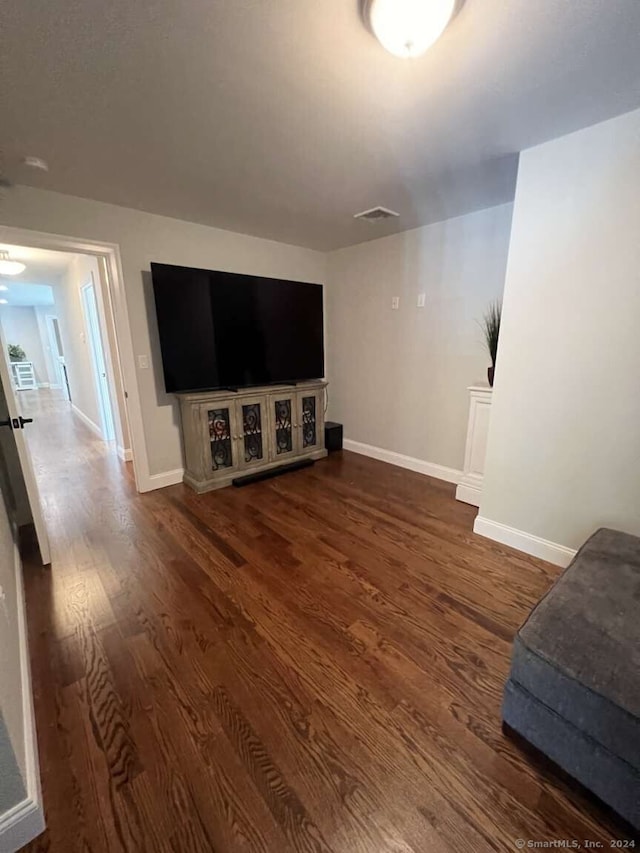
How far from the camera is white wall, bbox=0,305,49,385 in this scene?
9469 millimetres

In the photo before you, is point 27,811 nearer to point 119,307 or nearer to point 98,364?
point 119,307

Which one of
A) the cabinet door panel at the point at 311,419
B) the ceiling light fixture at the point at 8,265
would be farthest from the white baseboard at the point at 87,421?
the cabinet door panel at the point at 311,419

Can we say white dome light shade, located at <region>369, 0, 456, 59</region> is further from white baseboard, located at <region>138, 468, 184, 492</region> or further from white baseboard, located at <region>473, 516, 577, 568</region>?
white baseboard, located at <region>138, 468, 184, 492</region>

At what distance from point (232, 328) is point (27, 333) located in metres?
9.98

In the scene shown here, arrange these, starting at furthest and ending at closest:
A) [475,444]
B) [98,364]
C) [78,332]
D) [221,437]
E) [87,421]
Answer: [87,421], [78,332], [98,364], [221,437], [475,444]

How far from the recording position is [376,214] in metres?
2.81

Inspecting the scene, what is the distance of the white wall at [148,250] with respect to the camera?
7.84 ft

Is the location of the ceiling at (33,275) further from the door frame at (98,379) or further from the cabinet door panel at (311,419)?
the cabinet door panel at (311,419)

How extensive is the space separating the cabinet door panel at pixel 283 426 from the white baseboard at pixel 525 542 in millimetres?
1977

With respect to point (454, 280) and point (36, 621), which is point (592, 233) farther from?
point (36, 621)

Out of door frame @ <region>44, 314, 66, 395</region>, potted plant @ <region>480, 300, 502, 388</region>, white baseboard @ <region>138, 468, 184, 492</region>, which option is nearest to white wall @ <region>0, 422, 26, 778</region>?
white baseboard @ <region>138, 468, 184, 492</region>

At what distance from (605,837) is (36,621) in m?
2.31

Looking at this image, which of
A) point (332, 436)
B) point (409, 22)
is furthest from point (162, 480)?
point (409, 22)

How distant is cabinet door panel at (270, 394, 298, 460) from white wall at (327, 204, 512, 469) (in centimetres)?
85
